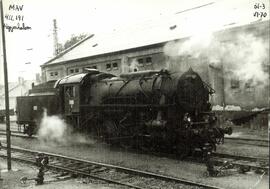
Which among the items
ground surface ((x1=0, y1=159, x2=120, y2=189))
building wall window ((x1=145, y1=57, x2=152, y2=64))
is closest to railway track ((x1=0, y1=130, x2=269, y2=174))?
ground surface ((x1=0, y1=159, x2=120, y2=189))

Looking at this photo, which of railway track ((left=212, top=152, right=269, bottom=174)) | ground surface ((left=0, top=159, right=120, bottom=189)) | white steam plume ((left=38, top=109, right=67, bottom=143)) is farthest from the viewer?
white steam plume ((left=38, top=109, right=67, bottom=143))

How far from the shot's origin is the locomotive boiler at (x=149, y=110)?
37.6 ft

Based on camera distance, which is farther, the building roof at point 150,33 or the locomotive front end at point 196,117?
the building roof at point 150,33

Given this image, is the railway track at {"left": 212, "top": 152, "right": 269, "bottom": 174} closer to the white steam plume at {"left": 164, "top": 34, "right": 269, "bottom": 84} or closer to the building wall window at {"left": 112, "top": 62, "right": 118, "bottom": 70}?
the white steam plume at {"left": 164, "top": 34, "right": 269, "bottom": 84}

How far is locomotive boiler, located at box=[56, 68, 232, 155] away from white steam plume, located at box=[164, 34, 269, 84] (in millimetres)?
5015

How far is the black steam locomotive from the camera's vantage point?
11.4 m

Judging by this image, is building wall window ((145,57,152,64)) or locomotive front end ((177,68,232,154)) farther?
building wall window ((145,57,152,64))

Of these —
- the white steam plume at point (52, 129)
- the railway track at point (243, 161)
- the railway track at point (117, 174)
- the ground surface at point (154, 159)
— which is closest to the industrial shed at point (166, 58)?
the ground surface at point (154, 159)

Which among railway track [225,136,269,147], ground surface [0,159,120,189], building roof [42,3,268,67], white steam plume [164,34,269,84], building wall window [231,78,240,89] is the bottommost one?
ground surface [0,159,120,189]

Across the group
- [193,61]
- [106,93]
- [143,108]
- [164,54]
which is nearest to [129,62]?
[164,54]

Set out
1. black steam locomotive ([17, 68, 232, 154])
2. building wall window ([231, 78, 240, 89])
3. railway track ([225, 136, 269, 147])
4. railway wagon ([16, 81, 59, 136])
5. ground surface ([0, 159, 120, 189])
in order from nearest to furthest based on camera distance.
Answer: ground surface ([0, 159, 120, 189])
black steam locomotive ([17, 68, 232, 154])
railway track ([225, 136, 269, 147])
railway wagon ([16, 81, 59, 136])
building wall window ([231, 78, 240, 89])

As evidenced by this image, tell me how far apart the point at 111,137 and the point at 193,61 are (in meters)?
11.2

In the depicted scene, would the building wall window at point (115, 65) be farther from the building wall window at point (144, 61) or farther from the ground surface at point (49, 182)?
the ground surface at point (49, 182)

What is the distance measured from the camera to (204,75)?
908 inches
